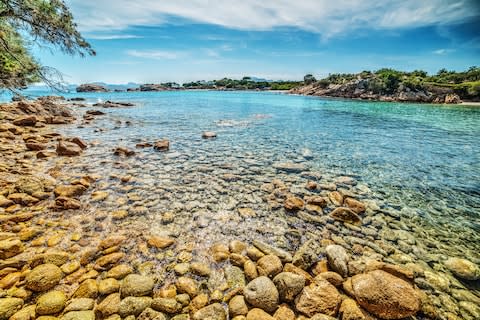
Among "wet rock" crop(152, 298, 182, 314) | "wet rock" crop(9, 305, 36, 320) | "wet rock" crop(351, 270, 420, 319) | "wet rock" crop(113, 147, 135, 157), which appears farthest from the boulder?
"wet rock" crop(113, 147, 135, 157)

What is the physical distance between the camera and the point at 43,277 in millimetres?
3473

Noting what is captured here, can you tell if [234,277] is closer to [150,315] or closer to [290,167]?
[150,315]

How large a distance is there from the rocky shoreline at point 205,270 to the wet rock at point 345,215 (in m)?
0.03

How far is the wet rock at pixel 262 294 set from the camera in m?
3.29

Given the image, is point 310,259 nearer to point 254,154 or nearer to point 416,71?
point 254,154

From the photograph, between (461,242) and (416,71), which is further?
(416,71)

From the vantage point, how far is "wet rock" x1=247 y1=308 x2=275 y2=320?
3074 mm

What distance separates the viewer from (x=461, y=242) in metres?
5.07

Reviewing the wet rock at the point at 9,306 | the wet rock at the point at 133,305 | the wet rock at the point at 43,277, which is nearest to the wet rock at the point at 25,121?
the wet rock at the point at 43,277

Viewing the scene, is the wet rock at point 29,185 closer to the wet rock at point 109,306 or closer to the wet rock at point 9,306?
the wet rock at point 9,306

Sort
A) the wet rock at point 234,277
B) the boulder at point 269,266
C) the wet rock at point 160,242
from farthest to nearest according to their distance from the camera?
the wet rock at point 160,242 → the boulder at point 269,266 → the wet rock at point 234,277

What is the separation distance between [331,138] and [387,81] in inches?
2785

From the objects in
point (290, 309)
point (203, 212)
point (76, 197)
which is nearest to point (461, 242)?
point (290, 309)

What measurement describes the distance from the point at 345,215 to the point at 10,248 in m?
7.52
